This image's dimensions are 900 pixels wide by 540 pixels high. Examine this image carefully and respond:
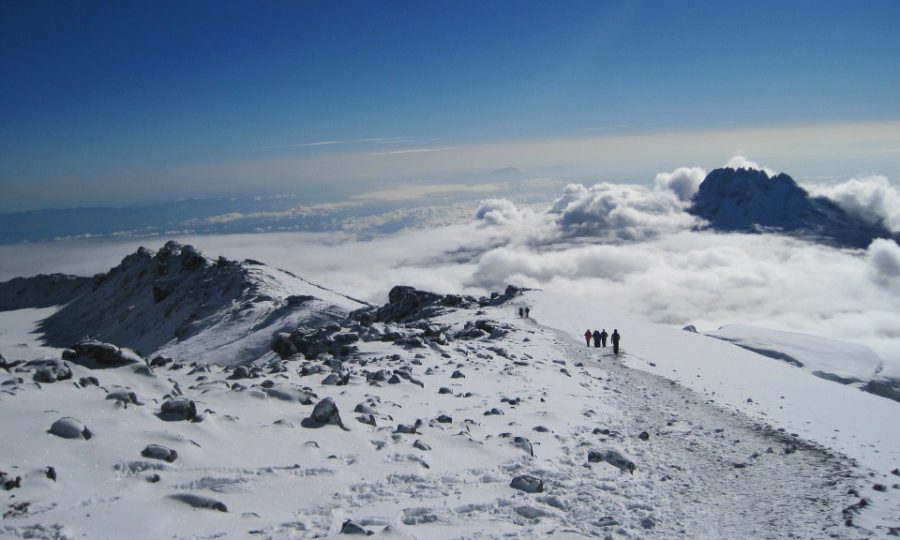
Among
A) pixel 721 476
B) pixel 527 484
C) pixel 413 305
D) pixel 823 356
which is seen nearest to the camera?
pixel 527 484

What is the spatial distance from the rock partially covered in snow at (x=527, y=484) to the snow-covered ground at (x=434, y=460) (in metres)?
0.11

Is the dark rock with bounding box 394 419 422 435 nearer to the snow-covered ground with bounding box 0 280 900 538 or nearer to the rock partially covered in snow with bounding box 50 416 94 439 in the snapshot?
the snow-covered ground with bounding box 0 280 900 538

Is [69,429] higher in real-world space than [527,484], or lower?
higher

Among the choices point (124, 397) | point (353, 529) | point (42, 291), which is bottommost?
point (42, 291)

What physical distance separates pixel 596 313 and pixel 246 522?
127 feet

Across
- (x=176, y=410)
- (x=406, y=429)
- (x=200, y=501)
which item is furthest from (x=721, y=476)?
(x=176, y=410)

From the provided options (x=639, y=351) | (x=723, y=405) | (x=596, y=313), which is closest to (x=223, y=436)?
(x=723, y=405)

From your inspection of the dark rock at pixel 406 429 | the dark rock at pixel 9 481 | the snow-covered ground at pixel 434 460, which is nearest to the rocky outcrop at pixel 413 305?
the snow-covered ground at pixel 434 460

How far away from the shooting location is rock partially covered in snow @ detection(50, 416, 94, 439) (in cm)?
753

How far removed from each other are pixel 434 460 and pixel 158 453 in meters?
4.67

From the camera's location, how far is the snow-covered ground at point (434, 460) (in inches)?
262

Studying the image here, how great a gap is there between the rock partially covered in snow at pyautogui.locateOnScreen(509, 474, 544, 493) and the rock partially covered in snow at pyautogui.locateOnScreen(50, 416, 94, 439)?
6.84m

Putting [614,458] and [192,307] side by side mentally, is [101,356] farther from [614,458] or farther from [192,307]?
[192,307]

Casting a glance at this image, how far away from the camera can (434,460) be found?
972 cm
